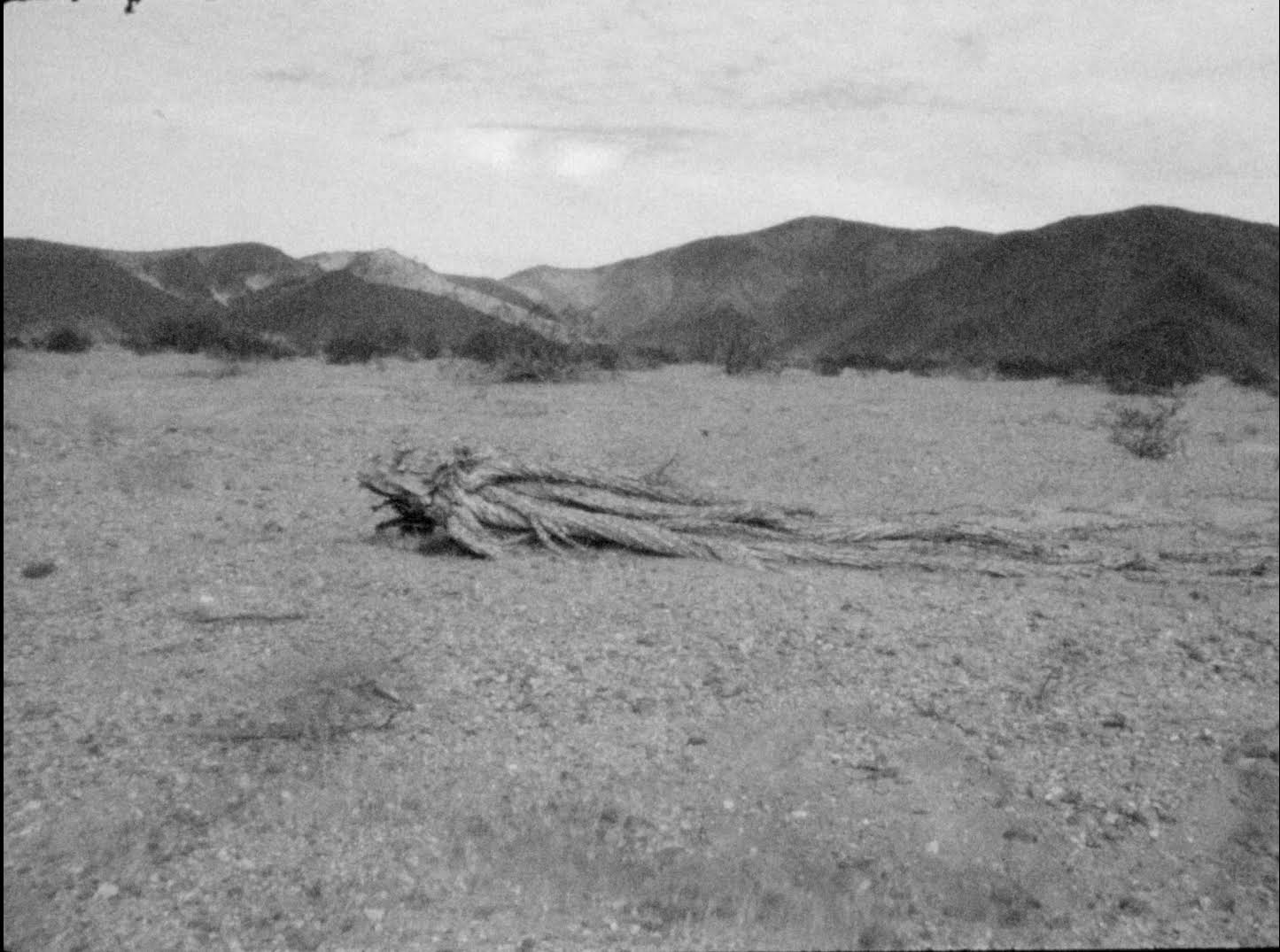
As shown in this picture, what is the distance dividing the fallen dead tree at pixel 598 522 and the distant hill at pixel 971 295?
1383 centimetres

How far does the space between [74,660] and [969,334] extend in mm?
33642

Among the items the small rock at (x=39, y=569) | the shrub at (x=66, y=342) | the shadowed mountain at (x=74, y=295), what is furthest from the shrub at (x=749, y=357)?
the small rock at (x=39, y=569)

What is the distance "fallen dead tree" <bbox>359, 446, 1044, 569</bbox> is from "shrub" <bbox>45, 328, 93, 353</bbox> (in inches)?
589

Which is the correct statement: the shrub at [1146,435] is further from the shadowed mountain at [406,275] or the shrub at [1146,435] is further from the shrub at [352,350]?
the shadowed mountain at [406,275]

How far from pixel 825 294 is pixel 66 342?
32.3 metres

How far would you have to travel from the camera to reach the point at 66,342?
18.4 meters

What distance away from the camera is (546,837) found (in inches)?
124

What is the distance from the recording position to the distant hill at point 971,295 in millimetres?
25812

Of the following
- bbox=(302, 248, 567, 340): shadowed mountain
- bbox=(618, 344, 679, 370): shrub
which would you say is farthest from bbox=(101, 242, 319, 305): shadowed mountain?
bbox=(618, 344, 679, 370): shrub

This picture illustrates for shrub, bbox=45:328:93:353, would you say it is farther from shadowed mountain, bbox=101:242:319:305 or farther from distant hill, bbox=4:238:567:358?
shadowed mountain, bbox=101:242:319:305

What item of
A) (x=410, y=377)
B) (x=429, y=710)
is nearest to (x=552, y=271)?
(x=410, y=377)

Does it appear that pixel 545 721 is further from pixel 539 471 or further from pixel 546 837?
pixel 539 471

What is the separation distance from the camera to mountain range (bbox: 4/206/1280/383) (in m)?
23.6

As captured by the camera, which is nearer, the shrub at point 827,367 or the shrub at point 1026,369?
the shrub at point 827,367
